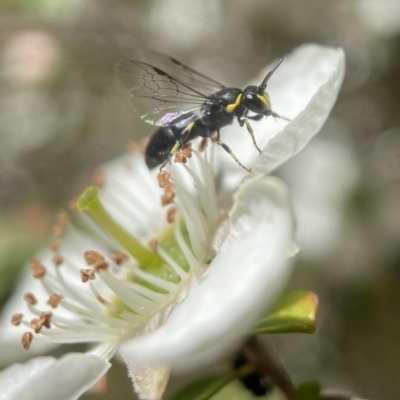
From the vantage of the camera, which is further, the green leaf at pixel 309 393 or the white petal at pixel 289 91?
the white petal at pixel 289 91

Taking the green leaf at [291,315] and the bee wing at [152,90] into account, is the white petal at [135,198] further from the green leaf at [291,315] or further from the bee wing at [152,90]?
the green leaf at [291,315]

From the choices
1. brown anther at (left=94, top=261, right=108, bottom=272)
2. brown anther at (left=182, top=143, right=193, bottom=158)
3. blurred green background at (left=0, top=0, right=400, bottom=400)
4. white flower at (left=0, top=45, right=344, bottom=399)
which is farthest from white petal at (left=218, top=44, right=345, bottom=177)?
blurred green background at (left=0, top=0, right=400, bottom=400)

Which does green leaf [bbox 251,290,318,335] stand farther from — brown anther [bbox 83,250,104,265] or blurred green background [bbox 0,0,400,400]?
blurred green background [bbox 0,0,400,400]

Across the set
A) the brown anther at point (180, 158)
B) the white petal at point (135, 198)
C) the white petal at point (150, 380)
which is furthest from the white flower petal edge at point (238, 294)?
the white petal at point (135, 198)

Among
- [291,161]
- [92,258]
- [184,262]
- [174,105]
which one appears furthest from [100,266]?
[291,161]

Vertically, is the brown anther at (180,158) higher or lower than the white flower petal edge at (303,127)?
higher

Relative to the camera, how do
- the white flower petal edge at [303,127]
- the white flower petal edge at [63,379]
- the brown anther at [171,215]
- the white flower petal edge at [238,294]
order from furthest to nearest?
the brown anther at [171,215] < the white flower petal edge at [303,127] < the white flower petal edge at [63,379] < the white flower petal edge at [238,294]

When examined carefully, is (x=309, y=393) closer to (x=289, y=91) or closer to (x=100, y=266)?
(x=100, y=266)

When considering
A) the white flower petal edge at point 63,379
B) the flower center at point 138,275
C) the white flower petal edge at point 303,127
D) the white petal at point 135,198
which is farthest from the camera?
the white petal at point 135,198
